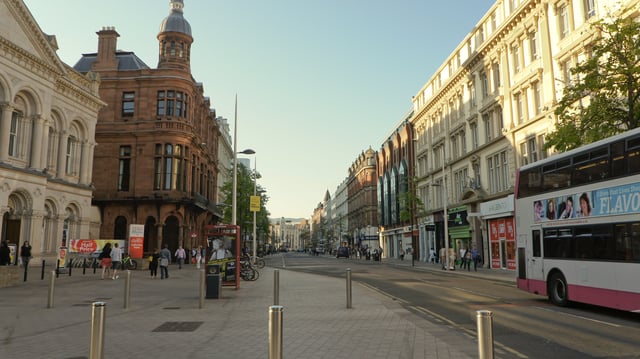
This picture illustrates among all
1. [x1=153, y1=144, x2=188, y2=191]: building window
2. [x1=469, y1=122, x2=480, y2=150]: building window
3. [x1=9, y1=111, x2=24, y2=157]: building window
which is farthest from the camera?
[x1=153, y1=144, x2=188, y2=191]: building window

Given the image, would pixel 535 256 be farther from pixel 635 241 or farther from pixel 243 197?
pixel 243 197

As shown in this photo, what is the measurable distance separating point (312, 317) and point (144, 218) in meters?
34.4

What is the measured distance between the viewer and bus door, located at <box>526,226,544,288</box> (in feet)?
46.6

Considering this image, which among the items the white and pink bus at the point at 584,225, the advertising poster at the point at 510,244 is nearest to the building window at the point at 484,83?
the advertising poster at the point at 510,244

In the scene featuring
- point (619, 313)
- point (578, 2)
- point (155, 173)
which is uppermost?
point (578, 2)

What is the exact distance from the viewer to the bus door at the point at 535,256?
1420 centimetres

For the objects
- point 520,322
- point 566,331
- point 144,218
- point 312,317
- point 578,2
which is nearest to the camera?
point 566,331

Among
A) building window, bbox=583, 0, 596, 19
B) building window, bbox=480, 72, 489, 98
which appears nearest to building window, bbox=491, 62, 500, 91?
building window, bbox=480, 72, 489, 98

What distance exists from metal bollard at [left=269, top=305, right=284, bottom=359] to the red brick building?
3936 centimetres

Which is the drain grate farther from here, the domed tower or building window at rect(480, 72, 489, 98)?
the domed tower

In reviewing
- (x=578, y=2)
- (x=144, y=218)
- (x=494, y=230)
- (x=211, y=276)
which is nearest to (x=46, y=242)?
(x=144, y=218)

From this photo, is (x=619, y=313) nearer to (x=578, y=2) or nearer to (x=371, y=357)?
(x=371, y=357)

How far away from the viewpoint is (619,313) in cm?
1252

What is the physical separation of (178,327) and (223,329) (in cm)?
109
